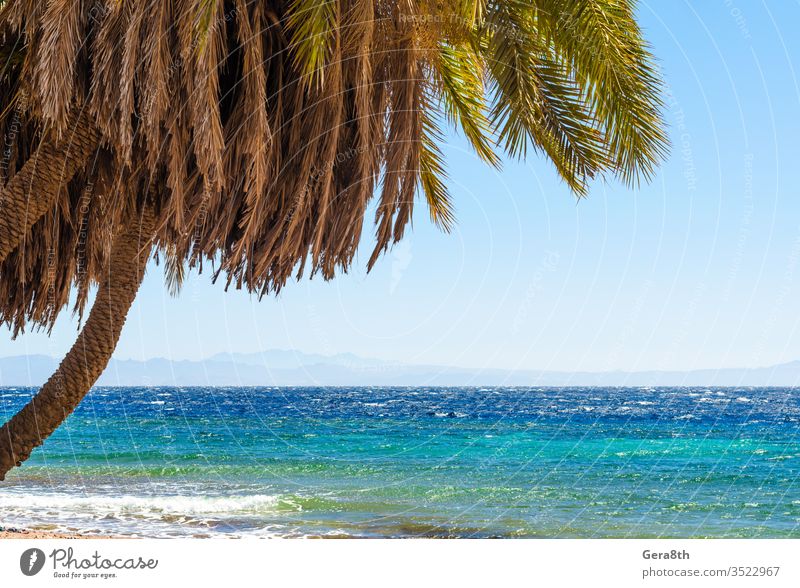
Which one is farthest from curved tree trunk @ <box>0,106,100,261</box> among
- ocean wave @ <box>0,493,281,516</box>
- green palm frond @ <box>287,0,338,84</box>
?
ocean wave @ <box>0,493,281,516</box>

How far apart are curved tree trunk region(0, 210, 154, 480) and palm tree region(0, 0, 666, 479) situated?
14 mm

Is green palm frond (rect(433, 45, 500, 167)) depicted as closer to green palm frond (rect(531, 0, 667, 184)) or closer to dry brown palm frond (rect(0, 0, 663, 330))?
dry brown palm frond (rect(0, 0, 663, 330))

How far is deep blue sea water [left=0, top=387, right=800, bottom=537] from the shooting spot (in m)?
16.9

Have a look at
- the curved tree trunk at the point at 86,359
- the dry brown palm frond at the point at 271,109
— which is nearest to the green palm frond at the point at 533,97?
the dry brown palm frond at the point at 271,109

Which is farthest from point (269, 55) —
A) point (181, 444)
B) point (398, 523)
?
point (181, 444)

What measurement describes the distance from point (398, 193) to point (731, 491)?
65.9ft

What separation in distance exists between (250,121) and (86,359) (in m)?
2.43

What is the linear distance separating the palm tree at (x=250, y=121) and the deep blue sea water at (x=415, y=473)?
8718mm

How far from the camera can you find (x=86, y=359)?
6.26 m

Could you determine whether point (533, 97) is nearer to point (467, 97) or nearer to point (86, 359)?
point (467, 97)

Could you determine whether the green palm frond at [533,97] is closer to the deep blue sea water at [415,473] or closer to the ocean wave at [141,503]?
the deep blue sea water at [415,473]
